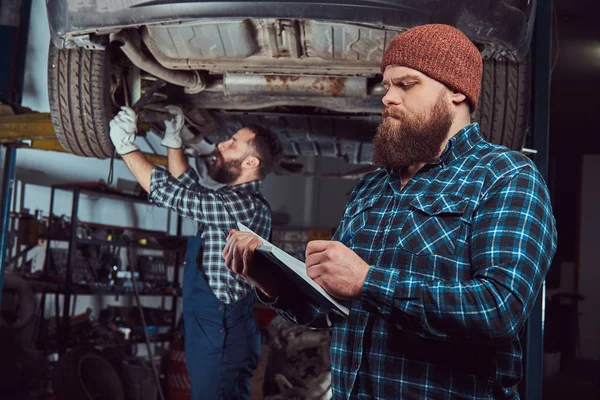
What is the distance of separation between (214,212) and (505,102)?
125 cm

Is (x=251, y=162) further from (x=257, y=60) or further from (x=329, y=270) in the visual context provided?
(x=329, y=270)

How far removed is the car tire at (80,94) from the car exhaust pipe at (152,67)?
172 millimetres

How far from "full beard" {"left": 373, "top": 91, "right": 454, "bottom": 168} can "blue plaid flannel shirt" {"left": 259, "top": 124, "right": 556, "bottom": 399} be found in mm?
31

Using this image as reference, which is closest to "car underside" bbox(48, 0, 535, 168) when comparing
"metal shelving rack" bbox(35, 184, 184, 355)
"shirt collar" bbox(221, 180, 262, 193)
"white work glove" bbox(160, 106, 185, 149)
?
"white work glove" bbox(160, 106, 185, 149)

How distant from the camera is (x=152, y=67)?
2.52 meters

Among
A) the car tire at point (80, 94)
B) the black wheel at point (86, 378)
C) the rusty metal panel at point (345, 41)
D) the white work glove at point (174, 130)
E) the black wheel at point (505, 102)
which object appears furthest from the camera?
the black wheel at point (86, 378)

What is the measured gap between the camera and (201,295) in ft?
8.38

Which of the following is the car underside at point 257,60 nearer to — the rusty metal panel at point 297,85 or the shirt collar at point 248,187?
the rusty metal panel at point 297,85

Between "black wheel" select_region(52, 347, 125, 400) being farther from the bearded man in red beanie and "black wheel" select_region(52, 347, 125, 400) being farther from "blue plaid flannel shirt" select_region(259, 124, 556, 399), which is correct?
"blue plaid flannel shirt" select_region(259, 124, 556, 399)

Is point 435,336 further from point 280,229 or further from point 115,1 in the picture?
point 280,229

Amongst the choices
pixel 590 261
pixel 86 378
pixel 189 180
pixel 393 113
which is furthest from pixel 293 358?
pixel 590 261

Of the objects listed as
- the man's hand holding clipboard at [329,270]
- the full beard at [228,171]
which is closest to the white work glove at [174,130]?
the full beard at [228,171]

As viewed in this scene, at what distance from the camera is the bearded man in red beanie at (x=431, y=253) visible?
3.19 ft

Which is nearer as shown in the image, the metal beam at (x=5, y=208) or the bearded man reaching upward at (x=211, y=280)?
the bearded man reaching upward at (x=211, y=280)
